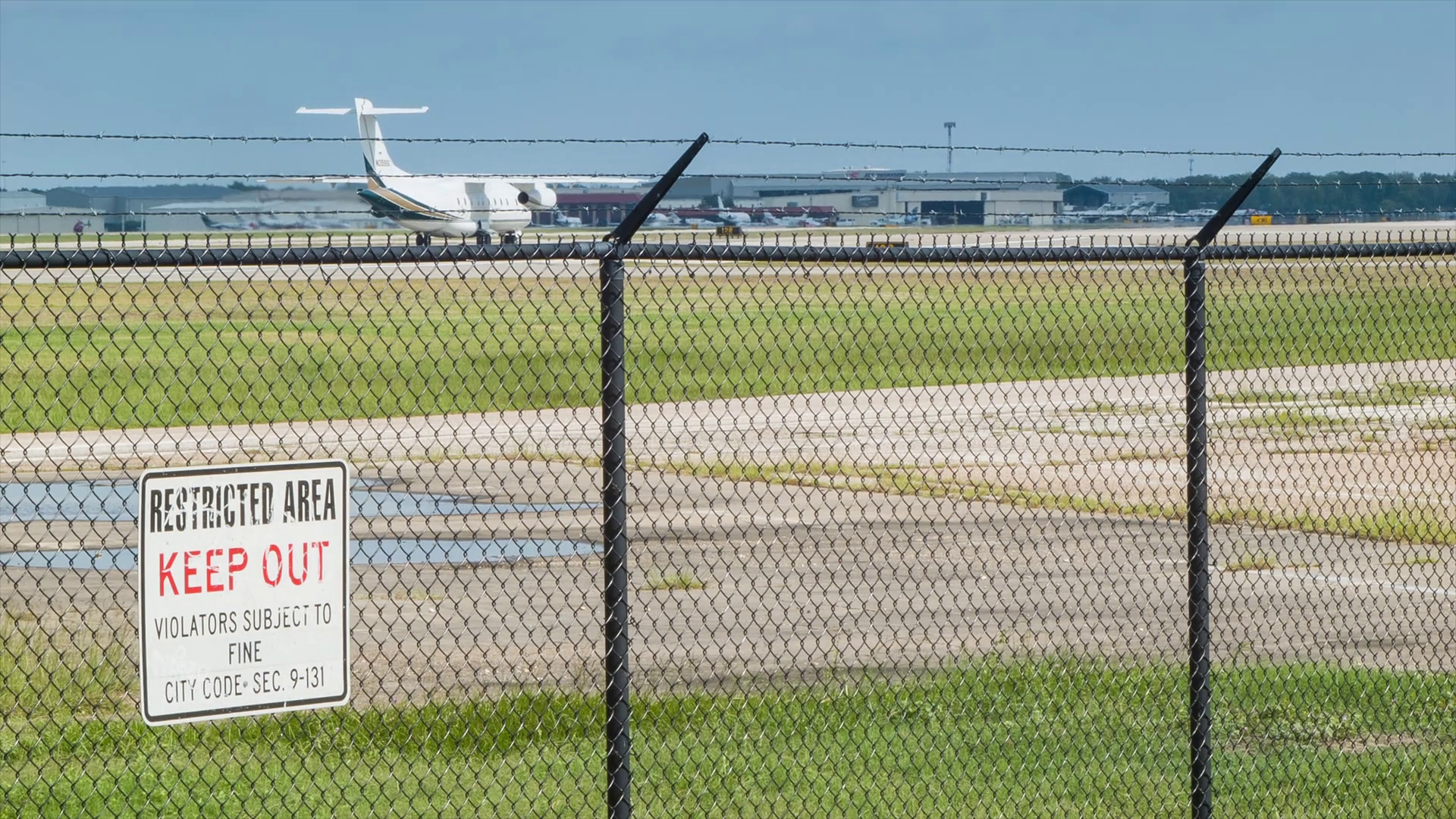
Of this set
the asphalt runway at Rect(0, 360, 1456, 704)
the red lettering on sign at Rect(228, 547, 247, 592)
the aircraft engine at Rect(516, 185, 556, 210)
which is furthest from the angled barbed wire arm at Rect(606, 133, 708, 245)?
the aircraft engine at Rect(516, 185, 556, 210)

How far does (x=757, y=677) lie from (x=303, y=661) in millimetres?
4674

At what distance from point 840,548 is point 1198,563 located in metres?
7.45

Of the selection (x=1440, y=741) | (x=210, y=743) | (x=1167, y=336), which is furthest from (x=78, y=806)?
(x=1167, y=336)

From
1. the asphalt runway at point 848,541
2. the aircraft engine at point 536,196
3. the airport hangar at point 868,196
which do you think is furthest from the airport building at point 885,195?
the aircraft engine at point 536,196

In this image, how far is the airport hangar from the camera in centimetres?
806

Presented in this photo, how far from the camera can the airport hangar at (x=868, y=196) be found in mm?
8062

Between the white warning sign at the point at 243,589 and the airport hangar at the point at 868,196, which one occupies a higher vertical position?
the airport hangar at the point at 868,196

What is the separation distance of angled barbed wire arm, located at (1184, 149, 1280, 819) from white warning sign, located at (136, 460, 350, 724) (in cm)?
303

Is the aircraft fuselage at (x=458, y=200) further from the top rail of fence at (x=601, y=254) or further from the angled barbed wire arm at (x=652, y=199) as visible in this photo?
the angled barbed wire arm at (x=652, y=199)

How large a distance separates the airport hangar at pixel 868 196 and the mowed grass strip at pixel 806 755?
2.33 meters

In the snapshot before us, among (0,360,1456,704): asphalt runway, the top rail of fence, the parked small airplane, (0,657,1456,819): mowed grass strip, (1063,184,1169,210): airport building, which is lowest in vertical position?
(0,360,1456,704): asphalt runway

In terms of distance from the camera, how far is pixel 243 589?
15.5ft

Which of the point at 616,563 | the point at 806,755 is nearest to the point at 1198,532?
the point at 806,755

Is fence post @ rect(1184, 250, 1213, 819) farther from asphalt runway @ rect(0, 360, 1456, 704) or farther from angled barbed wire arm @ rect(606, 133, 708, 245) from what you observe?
asphalt runway @ rect(0, 360, 1456, 704)
